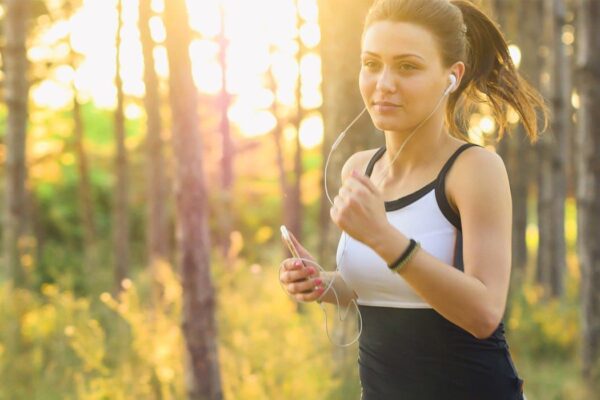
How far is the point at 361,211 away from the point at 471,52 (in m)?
0.79

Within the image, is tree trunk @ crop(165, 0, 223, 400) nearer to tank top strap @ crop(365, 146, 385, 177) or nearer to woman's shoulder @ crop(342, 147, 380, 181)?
woman's shoulder @ crop(342, 147, 380, 181)

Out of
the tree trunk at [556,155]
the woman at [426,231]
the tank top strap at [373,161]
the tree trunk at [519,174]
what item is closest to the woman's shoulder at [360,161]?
the tank top strap at [373,161]

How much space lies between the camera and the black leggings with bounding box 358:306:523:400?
7.72 ft

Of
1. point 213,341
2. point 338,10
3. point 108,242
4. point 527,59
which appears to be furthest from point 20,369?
point 108,242

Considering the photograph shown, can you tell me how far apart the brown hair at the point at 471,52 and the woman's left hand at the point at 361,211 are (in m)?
0.53

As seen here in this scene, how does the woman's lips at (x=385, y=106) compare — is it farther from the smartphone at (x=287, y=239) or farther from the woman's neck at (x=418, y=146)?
the smartphone at (x=287, y=239)

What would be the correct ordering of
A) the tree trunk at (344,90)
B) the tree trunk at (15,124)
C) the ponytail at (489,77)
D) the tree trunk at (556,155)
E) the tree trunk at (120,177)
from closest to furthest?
the ponytail at (489,77) < the tree trunk at (344,90) < the tree trunk at (15,124) < the tree trunk at (556,155) < the tree trunk at (120,177)

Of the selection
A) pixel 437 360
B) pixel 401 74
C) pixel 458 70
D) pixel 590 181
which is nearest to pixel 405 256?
pixel 437 360

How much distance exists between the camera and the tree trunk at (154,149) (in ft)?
34.2

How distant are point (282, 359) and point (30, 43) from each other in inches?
612

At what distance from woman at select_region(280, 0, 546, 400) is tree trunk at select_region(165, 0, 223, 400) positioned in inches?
127

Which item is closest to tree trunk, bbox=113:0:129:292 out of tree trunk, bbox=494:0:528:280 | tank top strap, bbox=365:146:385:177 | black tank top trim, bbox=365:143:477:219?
tree trunk, bbox=494:0:528:280

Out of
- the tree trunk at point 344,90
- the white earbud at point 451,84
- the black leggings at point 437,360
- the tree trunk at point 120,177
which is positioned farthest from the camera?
the tree trunk at point 120,177

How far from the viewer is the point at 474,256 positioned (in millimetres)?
2203
